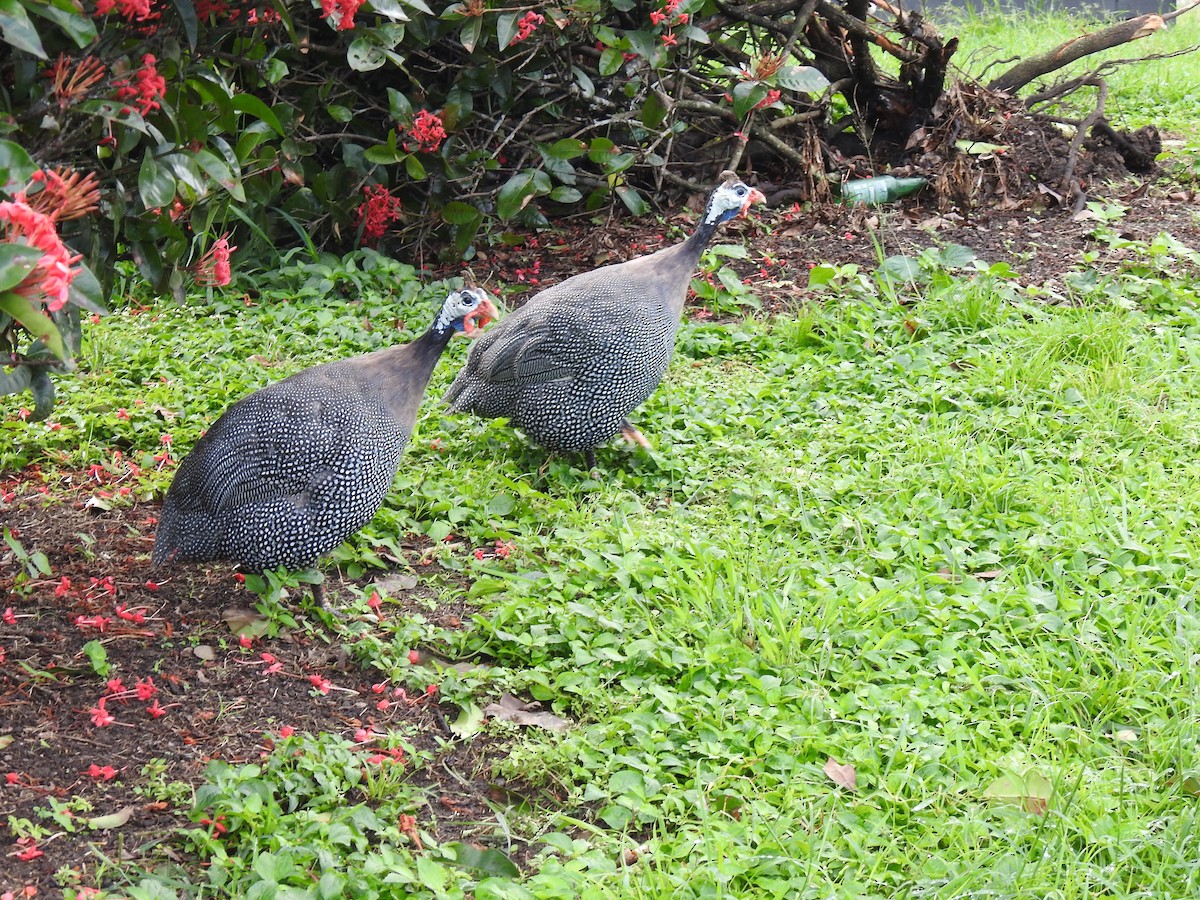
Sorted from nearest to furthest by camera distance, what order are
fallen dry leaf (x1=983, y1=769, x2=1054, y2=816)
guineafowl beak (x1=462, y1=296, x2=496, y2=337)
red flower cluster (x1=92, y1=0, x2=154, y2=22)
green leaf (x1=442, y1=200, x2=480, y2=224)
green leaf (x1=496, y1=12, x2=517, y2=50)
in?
red flower cluster (x1=92, y1=0, x2=154, y2=22), fallen dry leaf (x1=983, y1=769, x2=1054, y2=816), guineafowl beak (x1=462, y1=296, x2=496, y2=337), green leaf (x1=496, y1=12, x2=517, y2=50), green leaf (x1=442, y1=200, x2=480, y2=224)

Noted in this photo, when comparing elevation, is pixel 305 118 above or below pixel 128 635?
above

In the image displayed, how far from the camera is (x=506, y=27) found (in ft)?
15.5

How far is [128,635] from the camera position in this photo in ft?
10.3

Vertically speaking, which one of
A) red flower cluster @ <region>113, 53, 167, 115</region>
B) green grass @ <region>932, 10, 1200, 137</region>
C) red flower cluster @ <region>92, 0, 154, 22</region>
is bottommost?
green grass @ <region>932, 10, 1200, 137</region>

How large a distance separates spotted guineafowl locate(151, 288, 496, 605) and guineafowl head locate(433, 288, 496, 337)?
13.9 inches

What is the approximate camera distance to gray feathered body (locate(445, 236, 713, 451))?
4074 mm

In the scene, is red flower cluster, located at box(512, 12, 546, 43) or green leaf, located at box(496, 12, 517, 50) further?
red flower cluster, located at box(512, 12, 546, 43)

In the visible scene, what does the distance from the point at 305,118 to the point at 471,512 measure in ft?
7.61

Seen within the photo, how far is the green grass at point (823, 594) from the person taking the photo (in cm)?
250

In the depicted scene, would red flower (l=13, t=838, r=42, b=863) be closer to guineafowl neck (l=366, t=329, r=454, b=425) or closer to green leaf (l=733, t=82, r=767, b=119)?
guineafowl neck (l=366, t=329, r=454, b=425)

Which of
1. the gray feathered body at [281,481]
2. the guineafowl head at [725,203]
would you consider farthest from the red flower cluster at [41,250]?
the guineafowl head at [725,203]

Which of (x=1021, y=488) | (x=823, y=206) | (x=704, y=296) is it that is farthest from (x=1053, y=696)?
(x=823, y=206)

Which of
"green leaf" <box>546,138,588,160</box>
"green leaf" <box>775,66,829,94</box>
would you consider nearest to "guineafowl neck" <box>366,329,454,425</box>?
"green leaf" <box>546,138,588,160</box>

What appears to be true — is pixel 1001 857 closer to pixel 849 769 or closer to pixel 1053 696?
pixel 849 769
